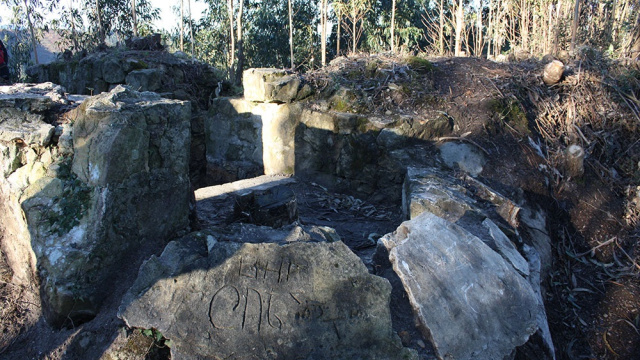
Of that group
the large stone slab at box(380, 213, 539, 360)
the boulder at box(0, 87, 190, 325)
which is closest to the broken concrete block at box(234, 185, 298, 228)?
the boulder at box(0, 87, 190, 325)

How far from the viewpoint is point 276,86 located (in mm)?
5660

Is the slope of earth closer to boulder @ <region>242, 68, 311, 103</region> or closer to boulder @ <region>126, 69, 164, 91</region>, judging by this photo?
boulder @ <region>242, 68, 311, 103</region>

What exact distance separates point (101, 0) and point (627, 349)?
1516 cm

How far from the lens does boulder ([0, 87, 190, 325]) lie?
8.21 ft

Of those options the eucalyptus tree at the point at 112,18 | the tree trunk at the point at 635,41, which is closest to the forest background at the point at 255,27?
the eucalyptus tree at the point at 112,18

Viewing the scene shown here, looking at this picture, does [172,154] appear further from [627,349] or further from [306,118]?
[627,349]

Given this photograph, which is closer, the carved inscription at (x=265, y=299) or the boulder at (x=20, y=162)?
the carved inscription at (x=265, y=299)

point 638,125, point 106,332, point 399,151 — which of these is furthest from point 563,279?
Result: point 106,332

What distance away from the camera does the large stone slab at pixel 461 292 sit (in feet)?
7.84

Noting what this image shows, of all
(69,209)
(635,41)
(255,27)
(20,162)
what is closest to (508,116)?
(635,41)

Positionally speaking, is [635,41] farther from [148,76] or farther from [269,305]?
[148,76]

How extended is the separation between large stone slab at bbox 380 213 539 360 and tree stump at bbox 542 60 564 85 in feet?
12.0

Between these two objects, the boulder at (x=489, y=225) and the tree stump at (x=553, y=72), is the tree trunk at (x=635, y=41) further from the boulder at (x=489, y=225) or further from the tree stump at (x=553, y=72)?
the boulder at (x=489, y=225)

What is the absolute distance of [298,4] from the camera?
1409 cm
